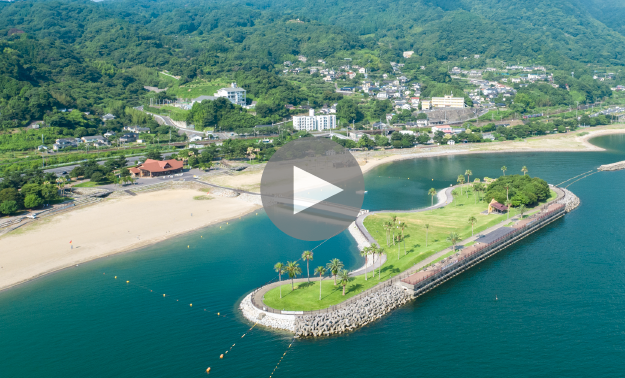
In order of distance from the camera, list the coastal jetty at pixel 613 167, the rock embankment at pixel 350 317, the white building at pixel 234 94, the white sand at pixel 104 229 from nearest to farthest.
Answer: the rock embankment at pixel 350 317, the white sand at pixel 104 229, the coastal jetty at pixel 613 167, the white building at pixel 234 94

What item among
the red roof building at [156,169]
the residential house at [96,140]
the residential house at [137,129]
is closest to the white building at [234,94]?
→ the residential house at [137,129]

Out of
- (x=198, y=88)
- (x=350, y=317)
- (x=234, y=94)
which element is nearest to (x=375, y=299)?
(x=350, y=317)

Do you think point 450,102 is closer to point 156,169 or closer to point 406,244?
point 156,169

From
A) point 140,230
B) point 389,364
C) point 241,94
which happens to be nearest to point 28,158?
point 140,230

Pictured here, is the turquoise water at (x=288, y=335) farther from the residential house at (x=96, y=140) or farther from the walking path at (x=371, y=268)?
the residential house at (x=96, y=140)

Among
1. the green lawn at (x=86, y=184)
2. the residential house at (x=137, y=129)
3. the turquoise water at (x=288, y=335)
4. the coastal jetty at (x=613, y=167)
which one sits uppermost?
the residential house at (x=137, y=129)
